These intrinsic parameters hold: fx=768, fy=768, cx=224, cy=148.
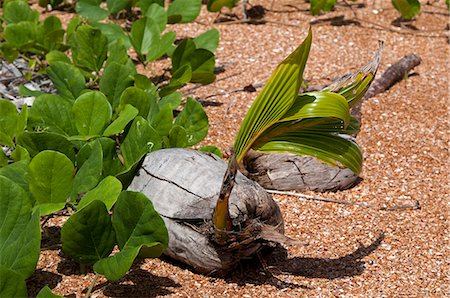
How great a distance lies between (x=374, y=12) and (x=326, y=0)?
1.05 feet

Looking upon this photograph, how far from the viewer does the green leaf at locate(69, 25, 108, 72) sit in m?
2.24

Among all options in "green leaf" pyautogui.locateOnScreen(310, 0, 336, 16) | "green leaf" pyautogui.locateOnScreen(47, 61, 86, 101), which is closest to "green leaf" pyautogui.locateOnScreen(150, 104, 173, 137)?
"green leaf" pyautogui.locateOnScreen(47, 61, 86, 101)

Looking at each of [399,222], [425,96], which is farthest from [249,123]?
[425,96]

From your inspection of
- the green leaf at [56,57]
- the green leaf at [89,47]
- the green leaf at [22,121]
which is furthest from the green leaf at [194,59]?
the green leaf at [22,121]

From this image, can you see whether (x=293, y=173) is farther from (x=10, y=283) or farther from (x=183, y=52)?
(x=10, y=283)

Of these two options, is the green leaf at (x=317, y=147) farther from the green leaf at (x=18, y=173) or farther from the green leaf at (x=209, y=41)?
the green leaf at (x=209, y=41)

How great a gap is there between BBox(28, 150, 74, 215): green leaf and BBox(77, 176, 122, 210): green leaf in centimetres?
4

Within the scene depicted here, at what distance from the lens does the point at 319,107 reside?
1496 mm

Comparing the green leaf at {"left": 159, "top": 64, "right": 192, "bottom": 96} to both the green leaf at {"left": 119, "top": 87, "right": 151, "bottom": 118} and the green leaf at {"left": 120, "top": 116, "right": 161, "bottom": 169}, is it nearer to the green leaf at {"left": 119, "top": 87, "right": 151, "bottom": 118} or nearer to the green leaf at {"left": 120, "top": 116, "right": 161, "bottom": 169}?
the green leaf at {"left": 119, "top": 87, "right": 151, "bottom": 118}

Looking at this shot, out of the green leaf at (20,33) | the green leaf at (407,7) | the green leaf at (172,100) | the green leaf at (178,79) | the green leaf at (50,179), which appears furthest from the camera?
the green leaf at (407,7)

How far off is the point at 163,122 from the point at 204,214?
38cm

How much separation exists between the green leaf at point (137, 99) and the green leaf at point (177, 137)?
127mm

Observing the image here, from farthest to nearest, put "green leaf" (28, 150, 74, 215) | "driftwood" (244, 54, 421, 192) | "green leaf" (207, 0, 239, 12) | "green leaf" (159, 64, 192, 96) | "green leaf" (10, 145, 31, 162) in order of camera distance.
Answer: "green leaf" (207, 0, 239, 12)
"green leaf" (159, 64, 192, 96)
"driftwood" (244, 54, 421, 192)
"green leaf" (10, 145, 31, 162)
"green leaf" (28, 150, 74, 215)

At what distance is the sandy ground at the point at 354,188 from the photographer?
5.11 feet
